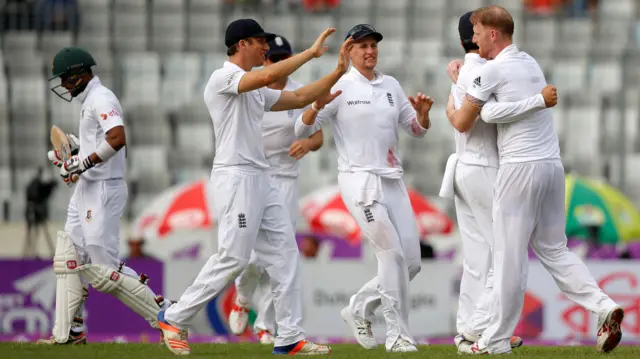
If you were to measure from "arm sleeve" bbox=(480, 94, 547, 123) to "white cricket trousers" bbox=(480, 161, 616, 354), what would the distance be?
13.6 inches

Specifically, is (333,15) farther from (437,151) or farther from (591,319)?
(591,319)

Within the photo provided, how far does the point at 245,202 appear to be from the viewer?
31.0 feet

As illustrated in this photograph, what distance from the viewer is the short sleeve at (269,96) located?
983 centimetres

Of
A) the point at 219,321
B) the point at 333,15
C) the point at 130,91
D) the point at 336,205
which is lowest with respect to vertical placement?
the point at 219,321

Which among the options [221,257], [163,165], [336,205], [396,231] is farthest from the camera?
[163,165]

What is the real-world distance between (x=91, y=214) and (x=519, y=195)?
12.8 ft

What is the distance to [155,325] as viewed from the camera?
35.7 feet

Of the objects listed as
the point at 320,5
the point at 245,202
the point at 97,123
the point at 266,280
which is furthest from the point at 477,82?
the point at 320,5

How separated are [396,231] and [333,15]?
1792 cm

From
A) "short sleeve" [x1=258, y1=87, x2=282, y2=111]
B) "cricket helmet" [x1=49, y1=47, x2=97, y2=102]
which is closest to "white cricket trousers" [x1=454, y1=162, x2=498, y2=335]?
"short sleeve" [x1=258, y1=87, x2=282, y2=111]

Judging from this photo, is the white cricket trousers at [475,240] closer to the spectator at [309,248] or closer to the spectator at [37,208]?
the spectator at [309,248]

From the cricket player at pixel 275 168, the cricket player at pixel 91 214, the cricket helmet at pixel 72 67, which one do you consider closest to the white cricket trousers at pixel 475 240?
the cricket player at pixel 275 168

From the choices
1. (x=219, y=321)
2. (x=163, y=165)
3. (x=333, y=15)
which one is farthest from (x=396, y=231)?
(x=333, y=15)

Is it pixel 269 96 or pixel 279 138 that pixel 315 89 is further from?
pixel 279 138
